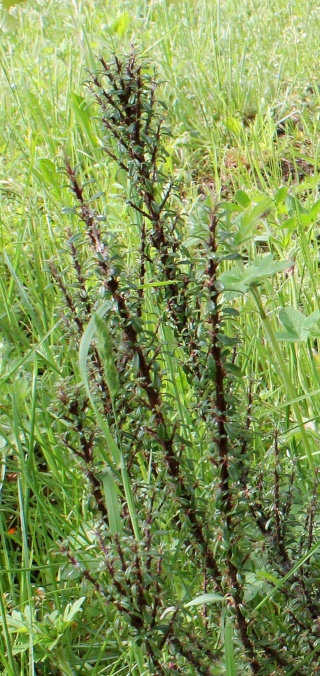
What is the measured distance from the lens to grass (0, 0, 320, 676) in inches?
56.6

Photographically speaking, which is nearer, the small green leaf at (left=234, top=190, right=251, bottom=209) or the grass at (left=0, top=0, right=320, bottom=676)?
the grass at (left=0, top=0, right=320, bottom=676)

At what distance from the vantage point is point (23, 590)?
1.57 m

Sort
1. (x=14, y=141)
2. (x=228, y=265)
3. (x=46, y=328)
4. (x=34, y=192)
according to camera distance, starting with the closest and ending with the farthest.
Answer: (x=46, y=328) < (x=228, y=265) < (x=34, y=192) < (x=14, y=141)

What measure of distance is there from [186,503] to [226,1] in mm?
4188

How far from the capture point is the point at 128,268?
132 centimetres

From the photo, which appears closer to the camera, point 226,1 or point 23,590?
point 23,590

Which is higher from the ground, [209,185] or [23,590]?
[209,185]

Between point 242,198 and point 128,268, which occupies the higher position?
point 242,198

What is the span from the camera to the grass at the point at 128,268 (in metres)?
1.44

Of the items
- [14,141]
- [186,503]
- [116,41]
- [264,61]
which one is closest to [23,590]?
[186,503]

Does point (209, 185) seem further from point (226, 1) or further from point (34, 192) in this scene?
point (226, 1)

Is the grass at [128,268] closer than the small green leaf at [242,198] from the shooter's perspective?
Yes

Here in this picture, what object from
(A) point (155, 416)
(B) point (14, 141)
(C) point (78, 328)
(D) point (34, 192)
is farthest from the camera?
(B) point (14, 141)

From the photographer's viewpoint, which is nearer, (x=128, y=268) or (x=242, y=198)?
(x=128, y=268)
